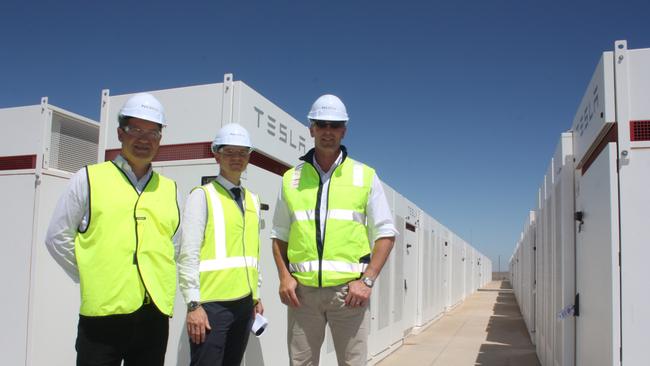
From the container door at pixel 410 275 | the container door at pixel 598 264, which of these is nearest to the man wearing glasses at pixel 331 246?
the container door at pixel 598 264

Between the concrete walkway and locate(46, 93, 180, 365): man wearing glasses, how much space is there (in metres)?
5.53

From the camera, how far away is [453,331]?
36.7 ft

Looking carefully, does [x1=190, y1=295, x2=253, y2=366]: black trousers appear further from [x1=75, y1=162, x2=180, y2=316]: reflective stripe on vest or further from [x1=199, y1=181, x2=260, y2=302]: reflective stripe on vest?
[x1=75, y1=162, x2=180, y2=316]: reflective stripe on vest

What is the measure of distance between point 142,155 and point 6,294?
2533 mm

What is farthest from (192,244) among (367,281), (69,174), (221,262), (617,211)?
(617,211)

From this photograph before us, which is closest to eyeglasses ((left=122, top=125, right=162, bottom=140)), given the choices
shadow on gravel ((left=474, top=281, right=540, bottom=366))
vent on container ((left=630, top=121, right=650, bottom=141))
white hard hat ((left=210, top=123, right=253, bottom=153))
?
white hard hat ((left=210, top=123, right=253, bottom=153))

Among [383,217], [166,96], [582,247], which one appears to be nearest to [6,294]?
[166,96]

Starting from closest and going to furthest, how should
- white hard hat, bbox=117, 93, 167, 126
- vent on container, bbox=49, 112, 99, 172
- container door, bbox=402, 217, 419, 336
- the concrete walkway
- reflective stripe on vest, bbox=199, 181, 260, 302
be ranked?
1. white hard hat, bbox=117, 93, 167, 126
2. reflective stripe on vest, bbox=199, 181, 260, 302
3. vent on container, bbox=49, 112, 99, 172
4. the concrete walkway
5. container door, bbox=402, 217, 419, 336

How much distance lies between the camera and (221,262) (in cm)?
305

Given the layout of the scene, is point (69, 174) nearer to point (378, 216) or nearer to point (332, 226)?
point (332, 226)

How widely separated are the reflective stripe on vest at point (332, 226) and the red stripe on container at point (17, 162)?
2.50 meters

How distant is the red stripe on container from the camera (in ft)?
14.3

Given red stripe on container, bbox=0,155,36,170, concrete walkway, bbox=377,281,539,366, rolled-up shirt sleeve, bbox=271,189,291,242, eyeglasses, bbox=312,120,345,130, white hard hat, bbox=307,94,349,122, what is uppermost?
white hard hat, bbox=307,94,349,122

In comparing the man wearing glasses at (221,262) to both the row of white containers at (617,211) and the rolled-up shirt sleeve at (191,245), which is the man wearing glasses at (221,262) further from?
the row of white containers at (617,211)
